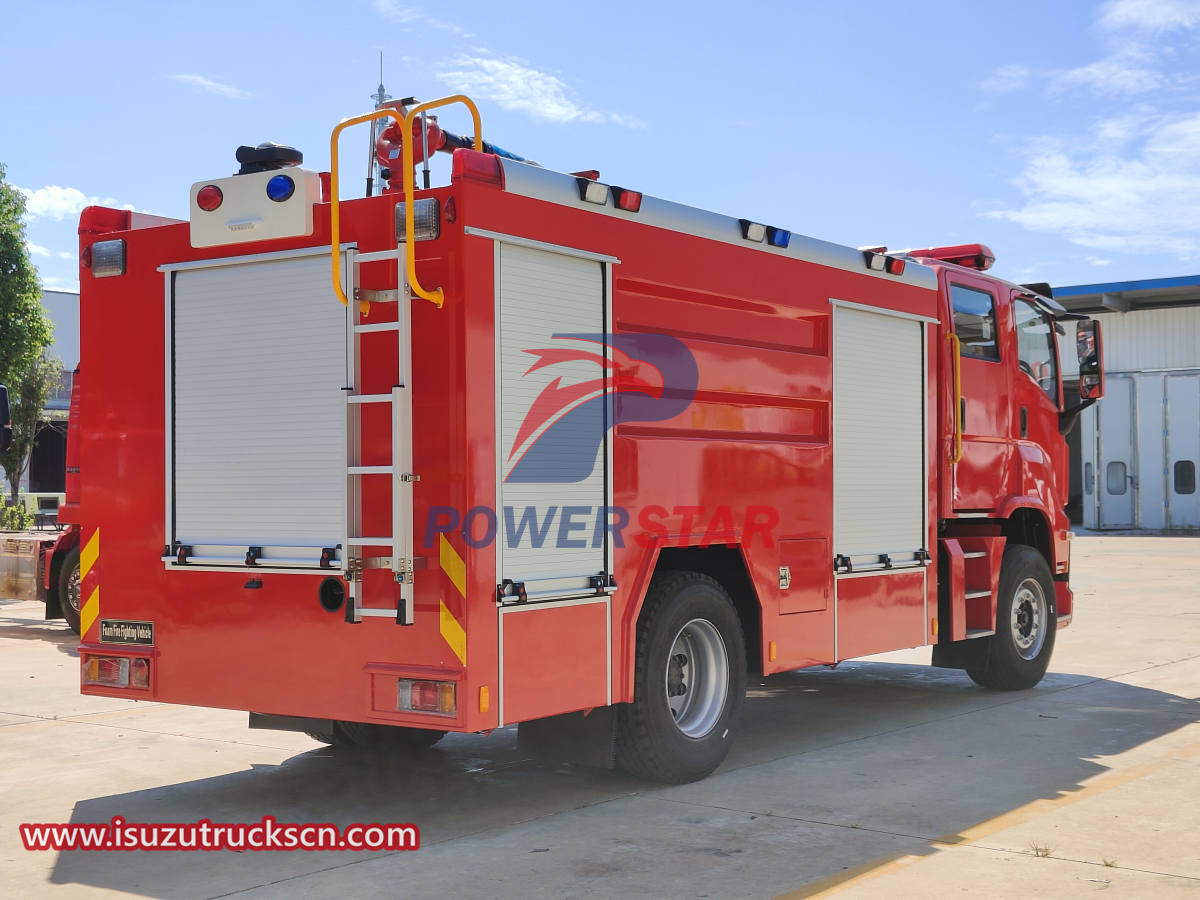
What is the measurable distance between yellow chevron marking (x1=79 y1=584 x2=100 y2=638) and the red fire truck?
0.05ft

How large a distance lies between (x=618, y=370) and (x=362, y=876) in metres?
2.63

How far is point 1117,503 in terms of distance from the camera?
34969 millimetres

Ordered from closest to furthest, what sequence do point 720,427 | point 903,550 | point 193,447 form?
1. point 193,447
2. point 720,427
3. point 903,550

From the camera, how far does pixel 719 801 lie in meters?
6.43

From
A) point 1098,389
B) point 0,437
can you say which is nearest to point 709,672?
point 1098,389

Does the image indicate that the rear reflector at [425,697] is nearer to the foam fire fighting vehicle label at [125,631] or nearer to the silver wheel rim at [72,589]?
the foam fire fighting vehicle label at [125,631]

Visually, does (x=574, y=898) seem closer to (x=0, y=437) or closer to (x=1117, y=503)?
(x=0, y=437)

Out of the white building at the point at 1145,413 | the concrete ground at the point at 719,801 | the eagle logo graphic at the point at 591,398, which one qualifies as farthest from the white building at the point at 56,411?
the eagle logo graphic at the point at 591,398

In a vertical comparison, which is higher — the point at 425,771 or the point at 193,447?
the point at 193,447

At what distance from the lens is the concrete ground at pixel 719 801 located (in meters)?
5.16

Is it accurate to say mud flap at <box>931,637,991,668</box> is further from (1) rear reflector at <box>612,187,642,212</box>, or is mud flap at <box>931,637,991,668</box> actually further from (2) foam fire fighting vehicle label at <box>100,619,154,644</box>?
(2) foam fire fighting vehicle label at <box>100,619,154,644</box>

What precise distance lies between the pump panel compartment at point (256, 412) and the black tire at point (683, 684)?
1.76 m

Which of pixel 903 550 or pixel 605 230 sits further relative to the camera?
pixel 903 550

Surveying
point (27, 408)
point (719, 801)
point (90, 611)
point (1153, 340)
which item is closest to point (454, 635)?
point (719, 801)
